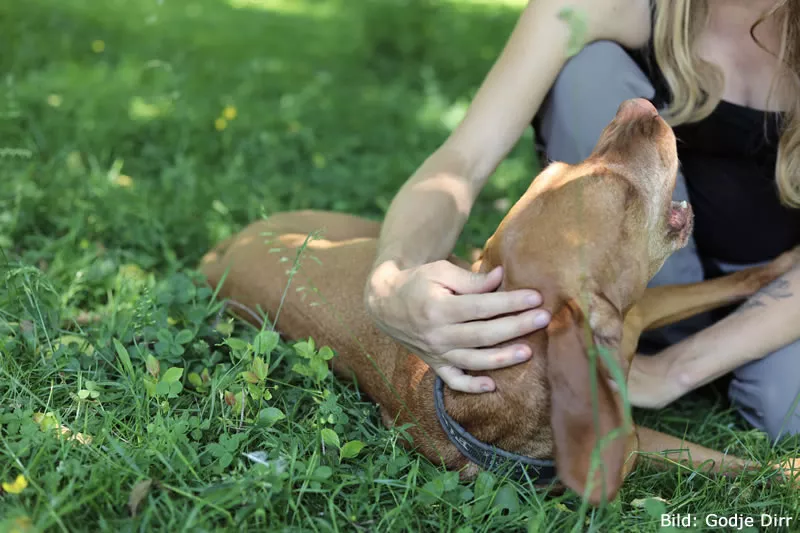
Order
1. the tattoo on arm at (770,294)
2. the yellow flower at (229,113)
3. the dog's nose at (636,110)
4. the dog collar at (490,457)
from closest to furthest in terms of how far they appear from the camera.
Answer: the dog collar at (490,457) < the dog's nose at (636,110) < the tattoo on arm at (770,294) < the yellow flower at (229,113)

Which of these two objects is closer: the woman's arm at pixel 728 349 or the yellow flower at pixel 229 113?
the woman's arm at pixel 728 349

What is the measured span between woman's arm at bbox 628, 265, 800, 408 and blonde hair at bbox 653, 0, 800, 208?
15.5 inches

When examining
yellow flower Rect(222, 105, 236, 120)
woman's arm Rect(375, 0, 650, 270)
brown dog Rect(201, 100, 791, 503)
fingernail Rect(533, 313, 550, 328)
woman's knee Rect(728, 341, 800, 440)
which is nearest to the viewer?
brown dog Rect(201, 100, 791, 503)

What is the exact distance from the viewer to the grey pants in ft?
9.77

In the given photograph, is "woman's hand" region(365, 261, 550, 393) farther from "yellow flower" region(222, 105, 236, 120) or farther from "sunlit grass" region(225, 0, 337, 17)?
"sunlit grass" region(225, 0, 337, 17)

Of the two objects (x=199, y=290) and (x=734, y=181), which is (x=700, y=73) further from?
(x=199, y=290)

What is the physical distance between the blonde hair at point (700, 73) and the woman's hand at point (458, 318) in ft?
4.15

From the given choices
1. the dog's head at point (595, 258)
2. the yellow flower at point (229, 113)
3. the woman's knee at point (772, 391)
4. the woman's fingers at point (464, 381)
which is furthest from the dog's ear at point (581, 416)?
the yellow flower at point (229, 113)

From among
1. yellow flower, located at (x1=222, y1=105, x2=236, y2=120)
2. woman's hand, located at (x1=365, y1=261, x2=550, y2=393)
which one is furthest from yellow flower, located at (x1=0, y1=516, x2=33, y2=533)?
yellow flower, located at (x1=222, y1=105, x2=236, y2=120)

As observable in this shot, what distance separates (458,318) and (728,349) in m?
1.37

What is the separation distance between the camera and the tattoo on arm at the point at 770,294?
305cm

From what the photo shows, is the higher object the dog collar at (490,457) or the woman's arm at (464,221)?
the woman's arm at (464,221)

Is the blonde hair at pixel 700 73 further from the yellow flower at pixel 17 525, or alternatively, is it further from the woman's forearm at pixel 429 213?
the yellow flower at pixel 17 525

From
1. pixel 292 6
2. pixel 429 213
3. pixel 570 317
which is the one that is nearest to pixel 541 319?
pixel 570 317
